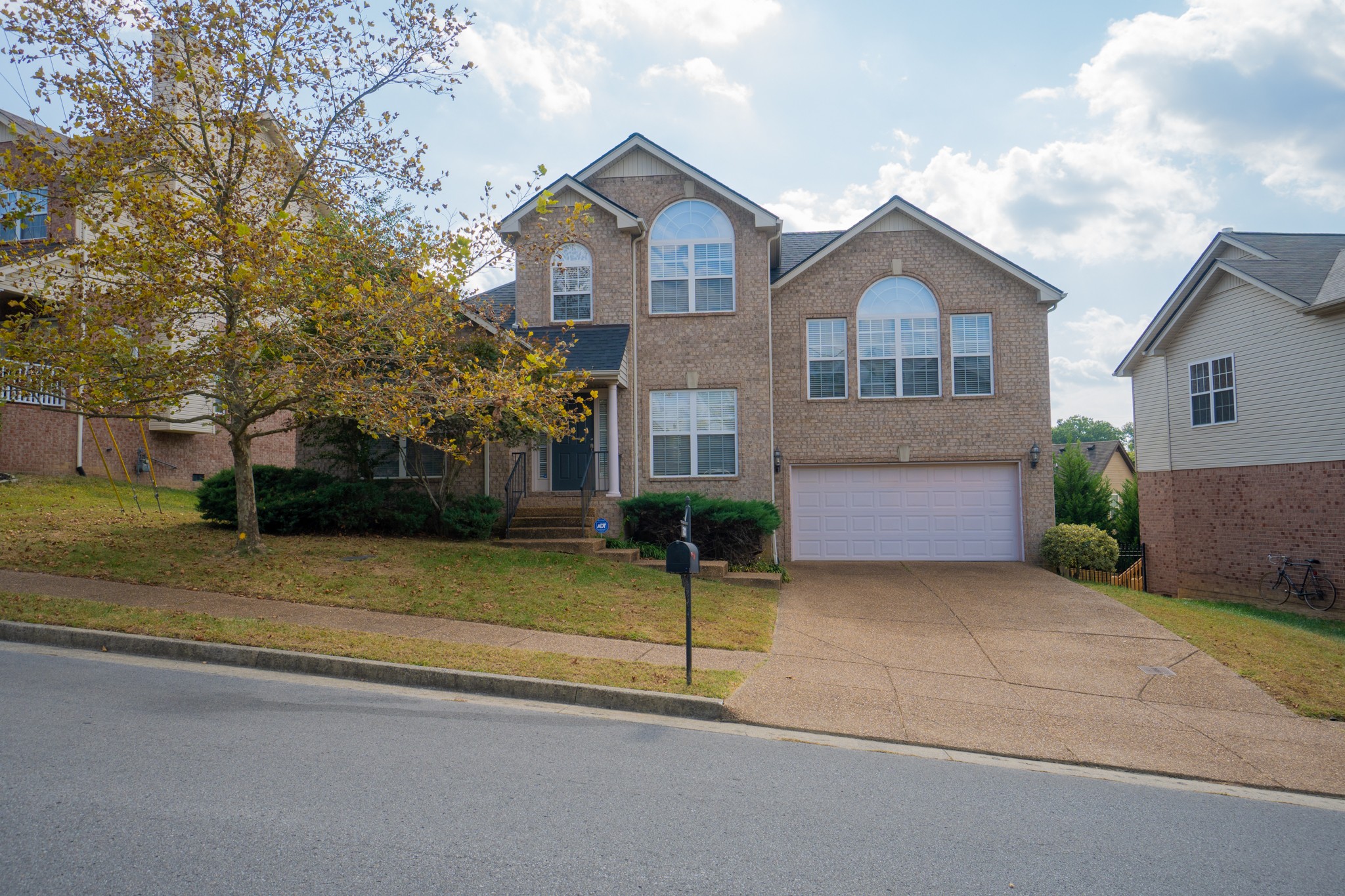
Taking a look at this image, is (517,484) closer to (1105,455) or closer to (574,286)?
(574,286)

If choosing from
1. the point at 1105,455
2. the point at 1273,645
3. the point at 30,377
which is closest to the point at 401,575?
the point at 30,377

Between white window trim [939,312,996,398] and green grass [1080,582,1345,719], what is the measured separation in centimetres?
431

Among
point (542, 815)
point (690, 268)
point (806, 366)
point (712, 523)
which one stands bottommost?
point (542, 815)

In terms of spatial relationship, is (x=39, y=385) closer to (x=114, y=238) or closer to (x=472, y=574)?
(x=114, y=238)

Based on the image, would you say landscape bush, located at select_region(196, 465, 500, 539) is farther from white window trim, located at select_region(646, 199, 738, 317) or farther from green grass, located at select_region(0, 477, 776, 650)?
white window trim, located at select_region(646, 199, 738, 317)

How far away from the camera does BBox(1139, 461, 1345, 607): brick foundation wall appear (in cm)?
1550

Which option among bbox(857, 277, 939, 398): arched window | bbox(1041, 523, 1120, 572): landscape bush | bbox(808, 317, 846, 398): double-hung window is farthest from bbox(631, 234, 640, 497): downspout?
bbox(1041, 523, 1120, 572): landscape bush

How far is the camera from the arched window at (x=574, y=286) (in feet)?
55.6

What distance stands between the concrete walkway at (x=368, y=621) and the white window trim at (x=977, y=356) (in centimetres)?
989

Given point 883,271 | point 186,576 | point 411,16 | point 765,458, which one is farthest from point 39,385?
point 883,271

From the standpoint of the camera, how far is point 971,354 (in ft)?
56.4

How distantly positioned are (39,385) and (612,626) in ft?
26.7

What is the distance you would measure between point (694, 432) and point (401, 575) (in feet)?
22.6

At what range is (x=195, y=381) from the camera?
35.6ft
